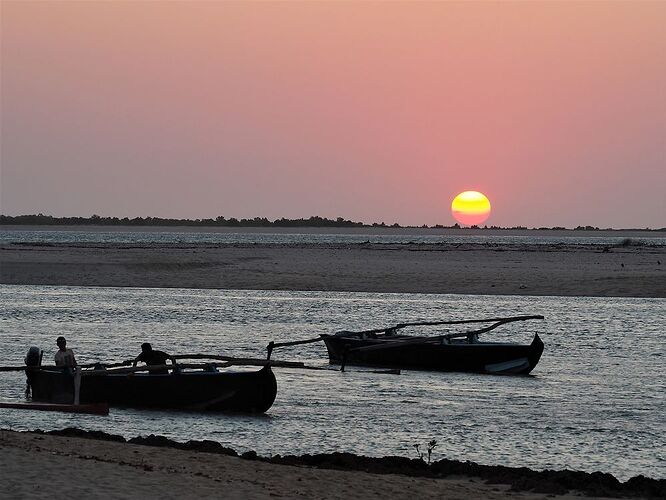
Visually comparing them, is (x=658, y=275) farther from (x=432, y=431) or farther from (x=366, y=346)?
(x=432, y=431)

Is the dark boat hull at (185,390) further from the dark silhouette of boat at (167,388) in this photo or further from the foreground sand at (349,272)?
the foreground sand at (349,272)

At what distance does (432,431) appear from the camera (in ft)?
59.4

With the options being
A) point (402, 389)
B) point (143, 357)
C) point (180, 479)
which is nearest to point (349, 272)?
point (402, 389)

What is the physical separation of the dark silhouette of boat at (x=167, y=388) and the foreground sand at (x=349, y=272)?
33839mm

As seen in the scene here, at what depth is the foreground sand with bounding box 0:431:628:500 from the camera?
40.6ft

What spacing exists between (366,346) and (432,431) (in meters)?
10.6

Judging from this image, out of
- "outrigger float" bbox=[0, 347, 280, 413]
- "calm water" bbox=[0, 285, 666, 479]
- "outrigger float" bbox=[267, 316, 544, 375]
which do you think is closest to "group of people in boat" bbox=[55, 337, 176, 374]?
"outrigger float" bbox=[0, 347, 280, 413]

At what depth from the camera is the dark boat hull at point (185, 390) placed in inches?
791

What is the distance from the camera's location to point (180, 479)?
43.4ft

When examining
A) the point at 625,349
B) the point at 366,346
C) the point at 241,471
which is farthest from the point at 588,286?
the point at 241,471

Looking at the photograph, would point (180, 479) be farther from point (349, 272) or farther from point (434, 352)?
point (349, 272)

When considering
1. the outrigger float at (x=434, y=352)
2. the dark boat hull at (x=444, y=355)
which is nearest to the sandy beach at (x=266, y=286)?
the outrigger float at (x=434, y=352)

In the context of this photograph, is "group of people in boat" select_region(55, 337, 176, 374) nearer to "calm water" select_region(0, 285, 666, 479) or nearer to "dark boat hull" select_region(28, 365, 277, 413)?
"dark boat hull" select_region(28, 365, 277, 413)

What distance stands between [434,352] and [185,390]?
895 centimetres
